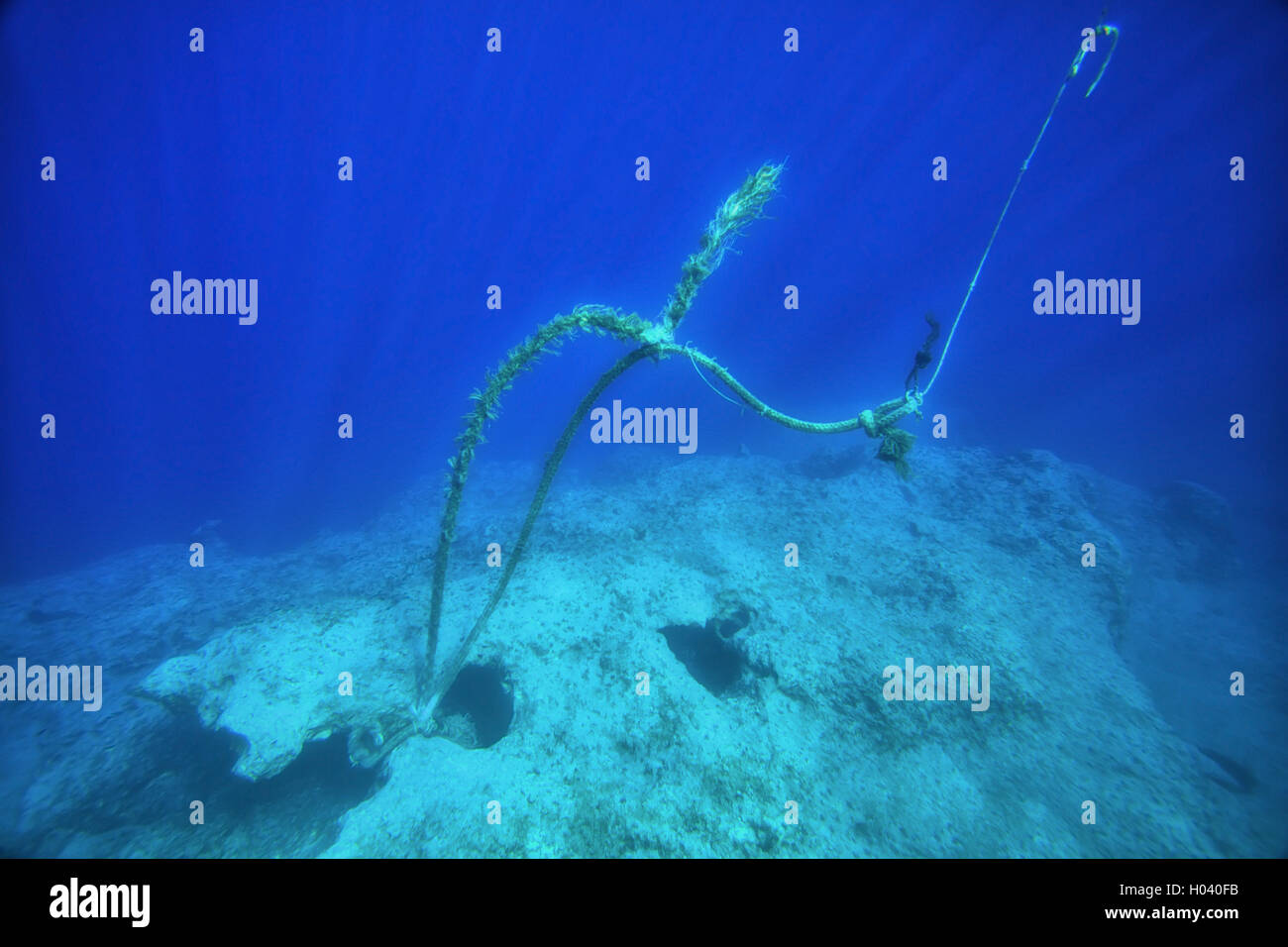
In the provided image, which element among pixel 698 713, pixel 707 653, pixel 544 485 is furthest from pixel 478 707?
pixel 544 485

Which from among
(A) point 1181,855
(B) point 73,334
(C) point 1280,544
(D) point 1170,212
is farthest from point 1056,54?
(B) point 73,334

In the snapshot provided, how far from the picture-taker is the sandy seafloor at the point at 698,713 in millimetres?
5566

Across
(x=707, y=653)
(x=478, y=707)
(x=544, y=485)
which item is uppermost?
(x=544, y=485)

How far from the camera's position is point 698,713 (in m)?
6.61

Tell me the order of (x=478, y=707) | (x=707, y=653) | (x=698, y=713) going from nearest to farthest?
(x=698, y=713)
(x=478, y=707)
(x=707, y=653)

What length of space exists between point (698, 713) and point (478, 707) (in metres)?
3.89

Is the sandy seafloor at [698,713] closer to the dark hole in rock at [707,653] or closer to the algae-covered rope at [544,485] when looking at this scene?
the dark hole in rock at [707,653]

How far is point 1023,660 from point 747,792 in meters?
5.68

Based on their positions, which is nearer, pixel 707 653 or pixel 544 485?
pixel 544 485

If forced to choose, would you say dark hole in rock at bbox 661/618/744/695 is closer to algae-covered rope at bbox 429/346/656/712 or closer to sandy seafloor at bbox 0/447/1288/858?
sandy seafloor at bbox 0/447/1288/858

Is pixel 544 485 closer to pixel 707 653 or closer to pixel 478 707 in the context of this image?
pixel 478 707

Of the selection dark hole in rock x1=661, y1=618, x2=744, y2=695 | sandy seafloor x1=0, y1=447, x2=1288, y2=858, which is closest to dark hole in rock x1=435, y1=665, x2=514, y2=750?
sandy seafloor x1=0, y1=447, x2=1288, y2=858

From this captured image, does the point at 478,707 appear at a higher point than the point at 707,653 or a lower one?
lower

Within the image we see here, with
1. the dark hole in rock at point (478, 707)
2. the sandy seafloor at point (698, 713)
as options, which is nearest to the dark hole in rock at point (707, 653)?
the sandy seafloor at point (698, 713)
